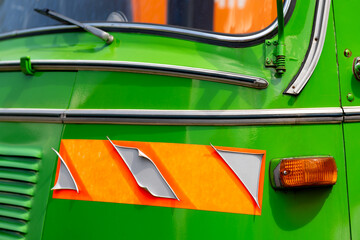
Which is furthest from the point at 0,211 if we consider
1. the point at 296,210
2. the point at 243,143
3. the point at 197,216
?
the point at 296,210

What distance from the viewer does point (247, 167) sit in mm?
1702

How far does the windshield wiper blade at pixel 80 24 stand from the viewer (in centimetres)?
200

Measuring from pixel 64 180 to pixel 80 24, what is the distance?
0.77 meters

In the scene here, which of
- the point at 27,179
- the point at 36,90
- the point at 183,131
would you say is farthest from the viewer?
the point at 36,90

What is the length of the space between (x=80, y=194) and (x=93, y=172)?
11 cm

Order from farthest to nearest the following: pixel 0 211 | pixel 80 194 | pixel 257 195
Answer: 1. pixel 0 211
2. pixel 80 194
3. pixel 257 195

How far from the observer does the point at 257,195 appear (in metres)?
1.69

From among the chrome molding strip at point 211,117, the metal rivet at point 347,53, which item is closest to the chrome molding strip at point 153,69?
the chrome molding strip at point 211,117

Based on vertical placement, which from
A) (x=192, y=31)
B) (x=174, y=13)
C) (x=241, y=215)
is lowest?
(x=241, y=215)

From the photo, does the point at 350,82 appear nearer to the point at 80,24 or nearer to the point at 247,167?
the point at 247,167

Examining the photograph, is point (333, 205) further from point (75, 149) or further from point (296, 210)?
point (75, 149)

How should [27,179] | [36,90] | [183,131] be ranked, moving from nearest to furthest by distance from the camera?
[183,131]
[27,179]
[36,90]

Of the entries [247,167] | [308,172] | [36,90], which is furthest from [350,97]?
[36,90]

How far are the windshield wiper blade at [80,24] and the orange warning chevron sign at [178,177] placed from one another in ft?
1.70
